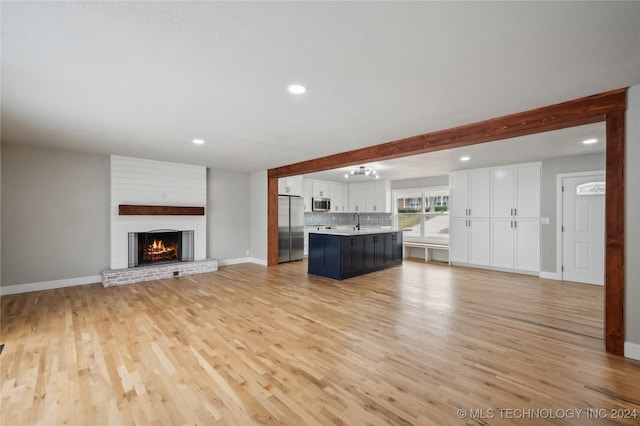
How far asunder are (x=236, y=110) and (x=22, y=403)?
2891 mm

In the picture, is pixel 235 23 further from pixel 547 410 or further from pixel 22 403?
pixel 547 410

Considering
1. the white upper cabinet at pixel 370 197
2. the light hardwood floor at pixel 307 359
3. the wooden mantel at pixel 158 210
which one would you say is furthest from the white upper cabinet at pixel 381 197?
the wooden mantel at pixel 158 210

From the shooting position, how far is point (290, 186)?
24.6 feet

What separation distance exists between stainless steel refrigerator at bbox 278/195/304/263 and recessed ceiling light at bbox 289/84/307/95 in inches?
188

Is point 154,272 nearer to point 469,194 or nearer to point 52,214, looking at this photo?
point 52,214

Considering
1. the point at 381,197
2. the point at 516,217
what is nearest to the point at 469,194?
the point at 516,217

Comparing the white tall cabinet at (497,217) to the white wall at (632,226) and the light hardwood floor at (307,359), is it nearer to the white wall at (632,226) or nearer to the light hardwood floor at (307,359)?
the light hardwood floor at (307,359)

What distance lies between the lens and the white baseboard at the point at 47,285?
4562 millimetres

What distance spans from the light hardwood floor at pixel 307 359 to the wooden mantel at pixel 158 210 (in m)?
1.62

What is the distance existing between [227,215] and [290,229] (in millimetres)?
1659

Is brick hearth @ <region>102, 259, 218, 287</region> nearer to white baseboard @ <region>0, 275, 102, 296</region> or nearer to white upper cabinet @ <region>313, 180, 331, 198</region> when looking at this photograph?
white baseboard @ <region>0, 275, 102, 296</region>

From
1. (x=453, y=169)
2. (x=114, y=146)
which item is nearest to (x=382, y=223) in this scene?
(x=453, y=169)

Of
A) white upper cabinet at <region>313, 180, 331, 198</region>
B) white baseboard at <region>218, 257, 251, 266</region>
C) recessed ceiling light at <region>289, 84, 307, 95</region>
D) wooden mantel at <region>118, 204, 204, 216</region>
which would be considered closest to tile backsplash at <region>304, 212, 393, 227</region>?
white upper cabinet at <region>313, 180, 331, 198</region>

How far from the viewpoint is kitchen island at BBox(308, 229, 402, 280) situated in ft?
18.3
